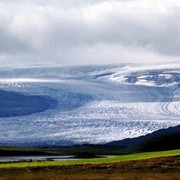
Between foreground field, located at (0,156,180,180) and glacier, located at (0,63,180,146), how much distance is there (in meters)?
51.8

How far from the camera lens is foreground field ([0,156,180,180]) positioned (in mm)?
18438

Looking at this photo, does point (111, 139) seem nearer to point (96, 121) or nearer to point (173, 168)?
point (96, 121)

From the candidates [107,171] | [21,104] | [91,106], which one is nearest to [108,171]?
[107,171]

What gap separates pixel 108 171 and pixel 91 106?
238ft

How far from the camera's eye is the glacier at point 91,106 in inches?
3113

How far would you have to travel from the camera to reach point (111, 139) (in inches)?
3007

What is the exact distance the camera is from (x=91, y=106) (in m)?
93.4

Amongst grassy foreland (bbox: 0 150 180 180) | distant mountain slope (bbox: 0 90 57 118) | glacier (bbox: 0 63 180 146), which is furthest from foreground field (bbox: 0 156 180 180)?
distant mountain slope (bbox: 0 90 57 118)

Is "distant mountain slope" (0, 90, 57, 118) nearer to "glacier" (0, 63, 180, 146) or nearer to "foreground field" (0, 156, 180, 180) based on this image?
"glacier" (0, 63, 180, 146)

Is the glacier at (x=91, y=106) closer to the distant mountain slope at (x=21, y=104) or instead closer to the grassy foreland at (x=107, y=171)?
the distant mountain slope at (x=21, y=104)

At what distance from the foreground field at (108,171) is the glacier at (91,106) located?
51.8 meters

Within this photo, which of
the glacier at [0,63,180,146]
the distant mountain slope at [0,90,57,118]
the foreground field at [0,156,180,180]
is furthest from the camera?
the distant mountain slope at [0,90,57,118]

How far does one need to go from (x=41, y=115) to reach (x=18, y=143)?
17021 mm

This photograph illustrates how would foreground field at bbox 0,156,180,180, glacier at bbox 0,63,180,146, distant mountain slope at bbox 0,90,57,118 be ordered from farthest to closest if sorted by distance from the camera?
distant mountain slope at bbox 0,90,57,118
glacier at bbox 0,63,180,146
foreground field at bbox 0,156,180,180
